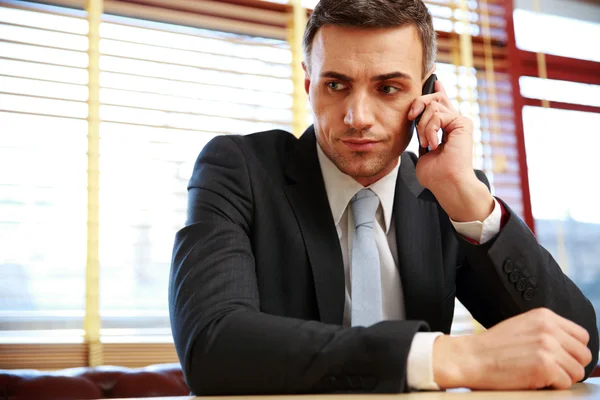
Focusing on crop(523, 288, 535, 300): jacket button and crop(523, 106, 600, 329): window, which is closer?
crop(523, 288, 535, 300): jacket button

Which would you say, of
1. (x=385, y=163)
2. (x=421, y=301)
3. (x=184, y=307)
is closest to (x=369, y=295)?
(x=421, y=301)

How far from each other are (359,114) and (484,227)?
427 mm

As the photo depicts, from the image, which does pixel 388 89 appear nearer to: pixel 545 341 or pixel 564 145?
pixel 545 341

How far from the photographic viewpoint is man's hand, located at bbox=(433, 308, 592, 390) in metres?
1.12

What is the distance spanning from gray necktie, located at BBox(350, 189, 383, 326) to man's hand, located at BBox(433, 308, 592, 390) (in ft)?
1.60

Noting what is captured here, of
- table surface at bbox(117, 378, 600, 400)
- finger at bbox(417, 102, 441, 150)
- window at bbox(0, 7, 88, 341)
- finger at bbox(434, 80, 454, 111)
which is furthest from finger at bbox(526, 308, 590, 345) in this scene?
window at bbox(0, 7, 88, 341)

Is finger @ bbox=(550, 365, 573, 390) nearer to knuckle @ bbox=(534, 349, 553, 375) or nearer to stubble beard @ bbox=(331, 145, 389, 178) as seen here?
knuckle @ bbox=(534, 349, 553, 375)

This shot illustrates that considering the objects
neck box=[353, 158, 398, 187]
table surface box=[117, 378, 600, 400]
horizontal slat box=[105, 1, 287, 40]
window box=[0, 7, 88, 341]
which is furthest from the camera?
horizontal slat box=[105, 1, 287, 40]

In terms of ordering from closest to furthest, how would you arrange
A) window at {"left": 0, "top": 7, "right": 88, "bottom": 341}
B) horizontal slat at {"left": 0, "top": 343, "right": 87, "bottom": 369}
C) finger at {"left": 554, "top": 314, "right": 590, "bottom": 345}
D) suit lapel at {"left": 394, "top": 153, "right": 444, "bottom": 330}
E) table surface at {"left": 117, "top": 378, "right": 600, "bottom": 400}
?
1. table surface at {"left": 117, "top": 378, "right": 600, "bottom": 400}
2. finger at {"left": 554, "top": 314, "right": 590, "bottom": 345}
3. suit lapel at {"left": 394, "top": 153, "right": 444, "bottom": 330}
4. horizontal slat at {"left": 0, "top": 343, "right": 87, "bottom": 369}
5. window at {"left": 0, "top": 7, "right": 88, "bottom": 341}

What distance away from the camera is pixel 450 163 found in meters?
1.66

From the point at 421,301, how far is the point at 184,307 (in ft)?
2.26

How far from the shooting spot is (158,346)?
9.94 feet

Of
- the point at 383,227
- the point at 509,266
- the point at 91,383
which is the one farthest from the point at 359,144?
the point at 91,383

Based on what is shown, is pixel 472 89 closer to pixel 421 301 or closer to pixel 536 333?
pixel 421 301
